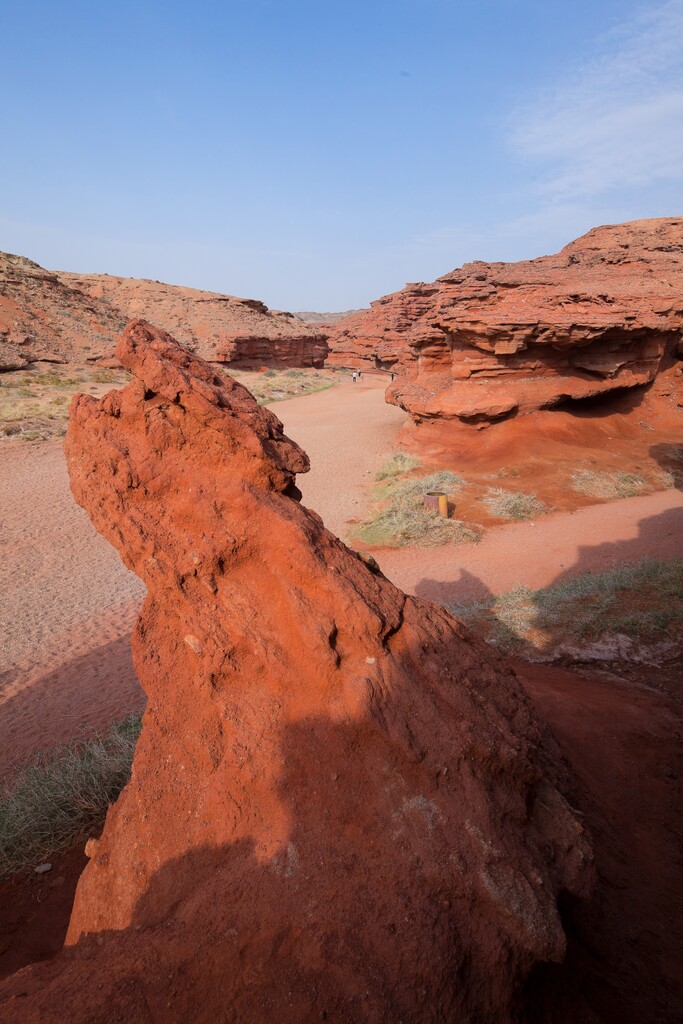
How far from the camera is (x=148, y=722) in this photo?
306cm

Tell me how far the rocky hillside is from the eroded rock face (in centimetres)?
2876

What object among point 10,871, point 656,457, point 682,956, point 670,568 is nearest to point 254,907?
point 682,956

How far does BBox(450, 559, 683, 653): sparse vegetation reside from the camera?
6.79 meters

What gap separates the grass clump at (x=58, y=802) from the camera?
13.3 feet

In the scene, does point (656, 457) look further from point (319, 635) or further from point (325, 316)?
point (325, 316)

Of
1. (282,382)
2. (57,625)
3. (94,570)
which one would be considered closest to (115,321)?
(282,382)

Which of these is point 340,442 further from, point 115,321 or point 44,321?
point 115,321

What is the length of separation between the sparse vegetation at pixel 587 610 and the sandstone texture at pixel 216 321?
3335 centimetres

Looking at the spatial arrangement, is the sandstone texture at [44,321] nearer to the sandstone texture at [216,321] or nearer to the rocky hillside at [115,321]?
the rocky hillside at [115,321]

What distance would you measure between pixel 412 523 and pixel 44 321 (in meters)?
30.1

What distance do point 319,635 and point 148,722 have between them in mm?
1071

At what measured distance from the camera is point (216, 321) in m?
45.2

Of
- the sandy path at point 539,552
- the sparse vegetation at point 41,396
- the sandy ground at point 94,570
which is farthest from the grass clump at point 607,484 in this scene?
the sparse vegetation at point 41,396

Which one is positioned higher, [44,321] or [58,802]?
[44,321]
